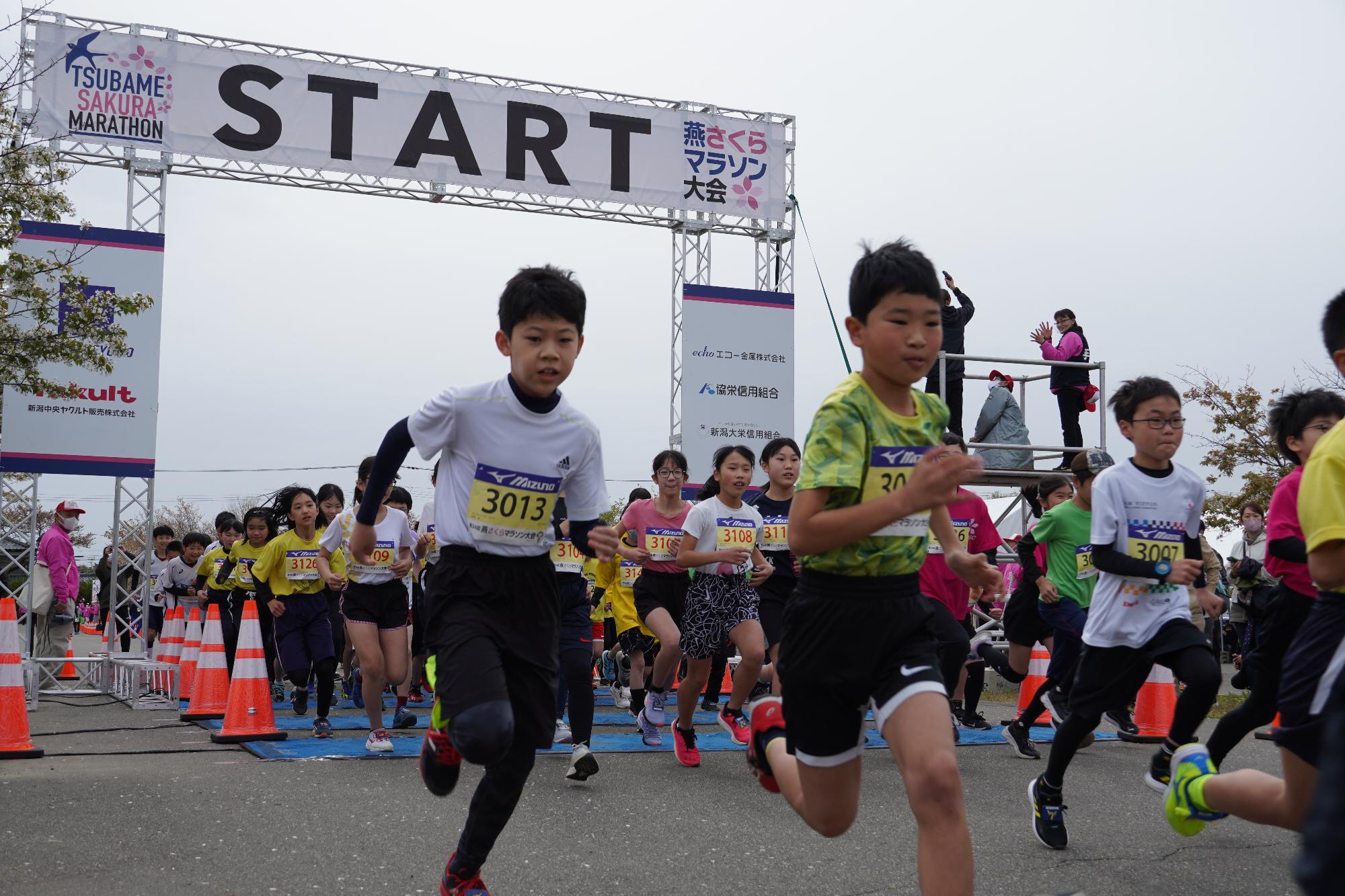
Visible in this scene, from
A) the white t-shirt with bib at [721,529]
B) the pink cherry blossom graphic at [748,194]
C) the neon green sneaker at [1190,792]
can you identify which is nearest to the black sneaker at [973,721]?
the white t-shirt with bib at [721,529]

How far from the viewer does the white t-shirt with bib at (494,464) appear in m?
4.25

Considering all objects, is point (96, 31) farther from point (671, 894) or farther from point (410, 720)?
point (671, 894)

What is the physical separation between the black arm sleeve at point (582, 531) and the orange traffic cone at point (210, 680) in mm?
7651

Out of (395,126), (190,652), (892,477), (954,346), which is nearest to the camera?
(892,477)

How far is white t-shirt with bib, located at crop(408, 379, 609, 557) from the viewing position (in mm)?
4246

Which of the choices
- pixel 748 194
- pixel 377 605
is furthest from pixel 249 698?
pixel 748 194

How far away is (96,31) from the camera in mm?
15367

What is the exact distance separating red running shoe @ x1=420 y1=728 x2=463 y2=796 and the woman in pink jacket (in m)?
11.8

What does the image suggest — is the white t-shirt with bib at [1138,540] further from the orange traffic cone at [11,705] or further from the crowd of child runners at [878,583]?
the orange traffic cone at [11,705]

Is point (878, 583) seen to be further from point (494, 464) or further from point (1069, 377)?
point (1069, 377)

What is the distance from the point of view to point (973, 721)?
10891 millimetres

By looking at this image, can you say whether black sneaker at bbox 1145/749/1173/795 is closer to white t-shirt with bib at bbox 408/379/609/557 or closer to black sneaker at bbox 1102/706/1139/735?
white t-shirt with bib at bbox 408/379/609/557

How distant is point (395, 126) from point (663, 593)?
34.2 feet

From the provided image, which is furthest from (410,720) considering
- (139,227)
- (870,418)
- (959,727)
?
(139,227)
